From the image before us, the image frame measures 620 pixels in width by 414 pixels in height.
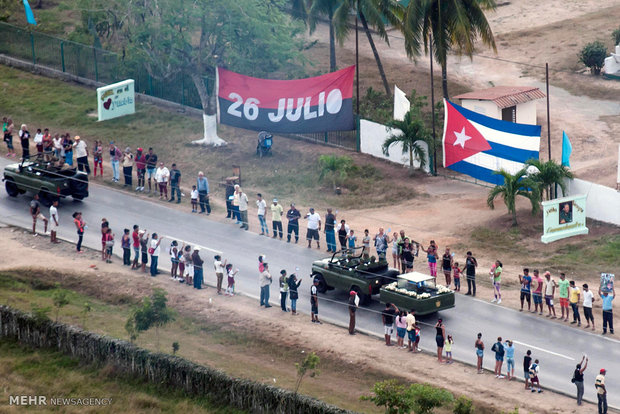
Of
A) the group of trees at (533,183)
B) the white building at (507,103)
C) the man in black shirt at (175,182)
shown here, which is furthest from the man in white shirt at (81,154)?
the white building at (507,103)

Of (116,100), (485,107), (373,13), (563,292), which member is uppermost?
(373,13)

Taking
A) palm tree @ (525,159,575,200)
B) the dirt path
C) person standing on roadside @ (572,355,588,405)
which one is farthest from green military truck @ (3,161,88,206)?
person standing on roadside @ (572,355,588,405)

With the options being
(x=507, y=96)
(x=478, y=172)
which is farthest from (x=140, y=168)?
(x=507, y=96)

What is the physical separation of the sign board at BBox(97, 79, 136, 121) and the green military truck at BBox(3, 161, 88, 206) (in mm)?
9514

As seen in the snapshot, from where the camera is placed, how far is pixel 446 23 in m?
47.1

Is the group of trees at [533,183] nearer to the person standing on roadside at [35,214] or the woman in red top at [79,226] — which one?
the woman in red top at [79,226]

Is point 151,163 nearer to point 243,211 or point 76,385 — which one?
point 243,211

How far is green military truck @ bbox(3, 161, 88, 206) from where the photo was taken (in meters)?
39.1

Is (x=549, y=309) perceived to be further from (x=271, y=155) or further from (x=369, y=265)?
(x=271, y=155)

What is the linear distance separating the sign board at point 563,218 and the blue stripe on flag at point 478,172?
4.23 meters

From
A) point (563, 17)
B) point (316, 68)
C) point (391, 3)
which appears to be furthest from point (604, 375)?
point (563, 17)
